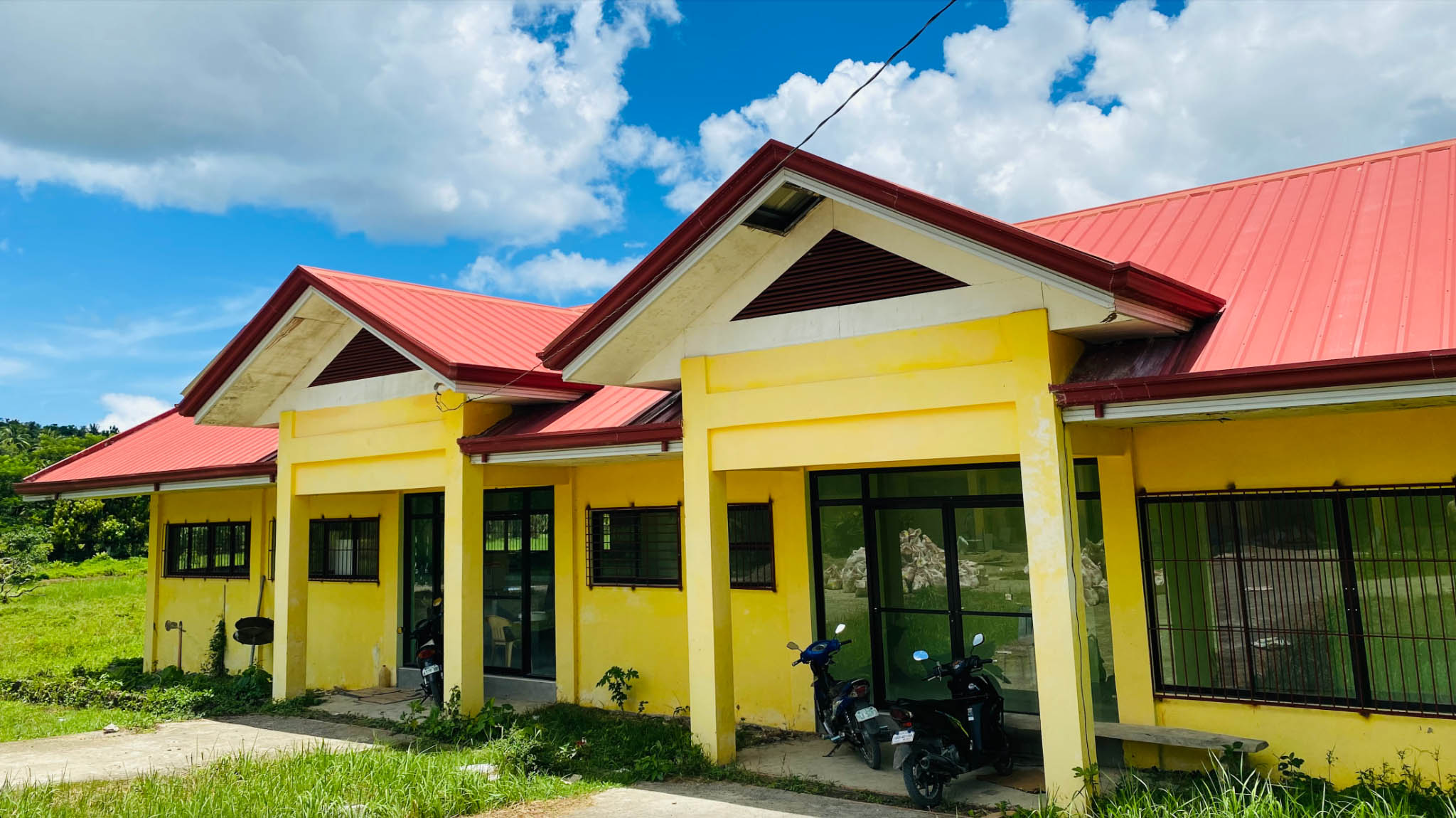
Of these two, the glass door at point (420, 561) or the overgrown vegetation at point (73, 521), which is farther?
the overgrown vegetation at point (73, 521)

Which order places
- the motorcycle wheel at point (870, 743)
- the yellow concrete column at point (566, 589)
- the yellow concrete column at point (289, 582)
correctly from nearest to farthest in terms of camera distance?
1. the motorcycle wheel at point (870, 743)
2. the yellow concrete column at point (566, 589)
3. the yellow concrete column at point (289, 582)

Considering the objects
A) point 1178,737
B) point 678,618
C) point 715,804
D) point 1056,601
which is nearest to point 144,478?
point 678,618

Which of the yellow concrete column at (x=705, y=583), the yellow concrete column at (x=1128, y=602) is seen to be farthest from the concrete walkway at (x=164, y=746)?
the yellow concrete column at (x=1128, y=602)

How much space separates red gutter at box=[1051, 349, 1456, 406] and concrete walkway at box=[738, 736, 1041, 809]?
2943 mm

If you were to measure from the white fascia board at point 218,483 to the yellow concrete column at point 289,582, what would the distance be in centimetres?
52

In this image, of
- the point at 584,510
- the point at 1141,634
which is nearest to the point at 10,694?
the point at 584,510

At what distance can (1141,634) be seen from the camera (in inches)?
289

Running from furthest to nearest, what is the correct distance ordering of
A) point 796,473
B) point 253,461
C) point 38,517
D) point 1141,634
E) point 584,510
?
point 38,517
point 253,461
point 584,510
point 796,473
point 1141,634

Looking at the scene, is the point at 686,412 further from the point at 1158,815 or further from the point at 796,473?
the point at 1158,815

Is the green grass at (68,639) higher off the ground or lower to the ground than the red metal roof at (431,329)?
lower

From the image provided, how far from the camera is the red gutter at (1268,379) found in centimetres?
514

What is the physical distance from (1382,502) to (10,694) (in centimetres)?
1616

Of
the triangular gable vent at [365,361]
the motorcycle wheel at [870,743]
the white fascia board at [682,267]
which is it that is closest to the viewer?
the white fascia board at [682,267]

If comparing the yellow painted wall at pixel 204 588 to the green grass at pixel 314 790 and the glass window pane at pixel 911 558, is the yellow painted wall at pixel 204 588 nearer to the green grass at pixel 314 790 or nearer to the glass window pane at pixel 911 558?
the green grass at pixel 314 790
